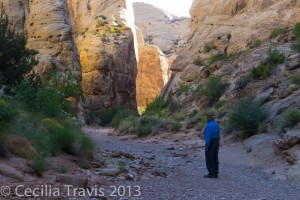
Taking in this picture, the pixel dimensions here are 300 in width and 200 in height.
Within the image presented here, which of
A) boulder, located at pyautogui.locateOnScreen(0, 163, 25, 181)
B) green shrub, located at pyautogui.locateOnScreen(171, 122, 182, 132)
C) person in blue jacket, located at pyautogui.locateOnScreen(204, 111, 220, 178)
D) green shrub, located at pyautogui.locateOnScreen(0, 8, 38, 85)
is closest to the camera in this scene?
boulder, located at pyautogui.locateOnScreen(0, 163, 25, 181)

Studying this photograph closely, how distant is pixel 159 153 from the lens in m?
15.1

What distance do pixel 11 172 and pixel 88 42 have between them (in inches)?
1568

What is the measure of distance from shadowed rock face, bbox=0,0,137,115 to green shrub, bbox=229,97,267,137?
19847 mm

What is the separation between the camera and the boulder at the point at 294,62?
816 inches

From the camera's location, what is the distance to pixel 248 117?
16000 mm

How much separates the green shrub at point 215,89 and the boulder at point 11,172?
18969 millimetres

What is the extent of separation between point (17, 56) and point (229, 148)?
957cm

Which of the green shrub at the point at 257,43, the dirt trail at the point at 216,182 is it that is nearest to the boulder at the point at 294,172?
the dirt trail at the point at 216,182

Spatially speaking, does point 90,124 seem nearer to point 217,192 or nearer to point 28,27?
point 28,27

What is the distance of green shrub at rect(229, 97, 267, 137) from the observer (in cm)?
1584

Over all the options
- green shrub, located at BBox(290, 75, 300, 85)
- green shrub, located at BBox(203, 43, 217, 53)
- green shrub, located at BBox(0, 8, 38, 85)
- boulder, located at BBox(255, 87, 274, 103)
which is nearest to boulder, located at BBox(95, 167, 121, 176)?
green shrub, located at BBox(0, 8, 38, 85)

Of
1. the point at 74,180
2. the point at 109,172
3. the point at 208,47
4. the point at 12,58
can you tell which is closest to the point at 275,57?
the point at 208,47

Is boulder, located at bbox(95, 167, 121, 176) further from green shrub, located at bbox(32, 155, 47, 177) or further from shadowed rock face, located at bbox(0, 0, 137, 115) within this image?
shadowed rock face, located at bbox(0, 0, 137, 115)

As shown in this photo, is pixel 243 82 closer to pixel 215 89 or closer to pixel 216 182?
pixel 215 89
